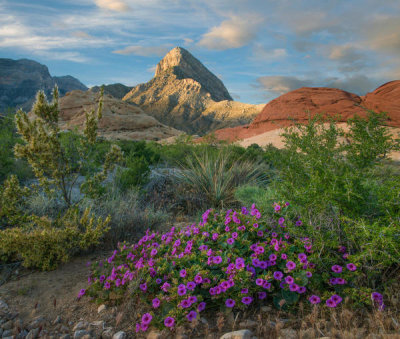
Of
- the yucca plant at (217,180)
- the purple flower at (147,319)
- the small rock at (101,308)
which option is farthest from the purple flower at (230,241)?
the yucca plant at (217,180)

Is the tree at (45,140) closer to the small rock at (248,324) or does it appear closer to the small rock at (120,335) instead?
the small rock at (120,335)

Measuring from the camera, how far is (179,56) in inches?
2667

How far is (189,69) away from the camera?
221 feet

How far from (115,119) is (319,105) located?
15610 mm

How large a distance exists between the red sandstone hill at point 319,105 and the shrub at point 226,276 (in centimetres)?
1243

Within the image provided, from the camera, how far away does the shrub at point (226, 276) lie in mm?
2131

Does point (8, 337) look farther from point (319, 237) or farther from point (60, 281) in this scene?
point (319, 237)

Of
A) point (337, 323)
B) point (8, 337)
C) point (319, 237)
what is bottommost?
point (8, 337)

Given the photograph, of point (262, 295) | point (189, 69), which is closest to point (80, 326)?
point (262, 295)

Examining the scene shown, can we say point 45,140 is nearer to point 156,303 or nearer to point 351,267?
point 156,303

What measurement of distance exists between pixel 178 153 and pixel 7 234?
224 inches

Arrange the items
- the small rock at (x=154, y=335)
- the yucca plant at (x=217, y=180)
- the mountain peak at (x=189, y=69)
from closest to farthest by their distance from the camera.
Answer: the small rock at (x=154, y=335) < the yucca plant at (x=217, y=180) < the mountain peak at (x=189, y=69)

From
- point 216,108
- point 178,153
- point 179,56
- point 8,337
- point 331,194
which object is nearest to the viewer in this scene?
point 8,337

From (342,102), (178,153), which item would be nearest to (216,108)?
(342,102)
